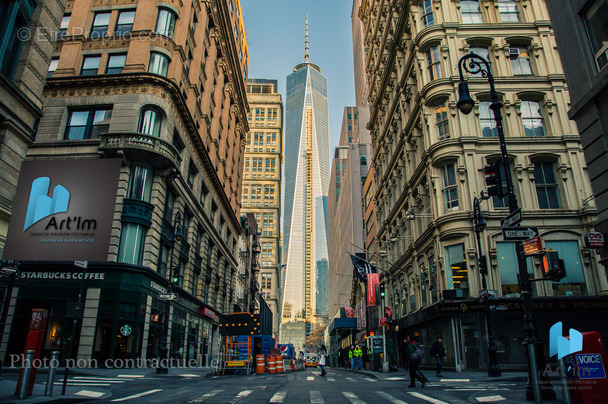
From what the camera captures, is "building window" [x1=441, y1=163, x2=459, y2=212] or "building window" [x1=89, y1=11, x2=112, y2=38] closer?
"building window" [x1=441, y1=163, x2=459, y2=212]

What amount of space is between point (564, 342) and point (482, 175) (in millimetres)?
21336

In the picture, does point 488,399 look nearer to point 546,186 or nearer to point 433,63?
point 546,186

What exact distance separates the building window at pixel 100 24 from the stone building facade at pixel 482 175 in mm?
24474

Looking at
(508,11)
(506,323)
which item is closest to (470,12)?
(508,11)

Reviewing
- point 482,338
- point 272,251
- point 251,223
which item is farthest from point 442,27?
point 272,251

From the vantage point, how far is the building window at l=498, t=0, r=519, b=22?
32531 mm

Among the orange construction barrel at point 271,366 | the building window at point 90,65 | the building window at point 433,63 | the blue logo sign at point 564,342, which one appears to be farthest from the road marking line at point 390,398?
the building window at point 90,65

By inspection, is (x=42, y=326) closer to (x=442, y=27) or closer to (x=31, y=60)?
(x=31, y=60)

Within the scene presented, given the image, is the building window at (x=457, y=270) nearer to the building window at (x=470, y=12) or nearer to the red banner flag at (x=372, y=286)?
the red banner flag at (x=372, y=286)

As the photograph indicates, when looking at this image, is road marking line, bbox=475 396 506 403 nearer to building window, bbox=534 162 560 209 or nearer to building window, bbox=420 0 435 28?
building window, bbox=534 162 560 209

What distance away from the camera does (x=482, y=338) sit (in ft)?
80.6

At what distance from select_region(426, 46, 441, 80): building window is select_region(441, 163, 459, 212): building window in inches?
289

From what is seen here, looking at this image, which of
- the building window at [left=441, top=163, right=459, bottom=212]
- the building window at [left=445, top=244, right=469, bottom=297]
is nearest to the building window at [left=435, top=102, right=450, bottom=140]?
the building window at [left=441, top=163, right=459, bottom=212]

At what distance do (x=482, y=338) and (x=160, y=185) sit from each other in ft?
74.4
